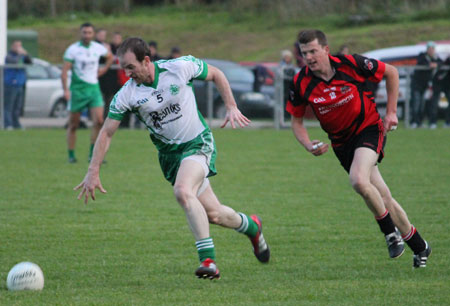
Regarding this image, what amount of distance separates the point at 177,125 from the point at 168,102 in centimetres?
19

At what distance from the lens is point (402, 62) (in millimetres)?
23203

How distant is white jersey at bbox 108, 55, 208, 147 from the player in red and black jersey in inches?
34.0

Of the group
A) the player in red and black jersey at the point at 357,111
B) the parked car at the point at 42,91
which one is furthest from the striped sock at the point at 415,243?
the parked car at the point at 42,91

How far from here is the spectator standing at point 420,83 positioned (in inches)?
829

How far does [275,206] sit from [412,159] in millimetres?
5420

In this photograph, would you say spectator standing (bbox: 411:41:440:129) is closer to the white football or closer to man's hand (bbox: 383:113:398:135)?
man's hand (bbox: 383:113:398:135)

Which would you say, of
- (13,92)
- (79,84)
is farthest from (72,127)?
(13,92)

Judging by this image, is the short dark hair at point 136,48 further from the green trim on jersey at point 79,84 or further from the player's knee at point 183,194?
the green trim on jersey at point 79,84

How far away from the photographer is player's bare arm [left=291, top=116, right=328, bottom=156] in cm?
638

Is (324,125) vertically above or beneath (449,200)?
above

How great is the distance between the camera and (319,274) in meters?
6.25

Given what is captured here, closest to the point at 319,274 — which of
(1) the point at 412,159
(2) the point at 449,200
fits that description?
(2) the point at 449,200

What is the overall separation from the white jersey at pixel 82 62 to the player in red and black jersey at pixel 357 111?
776 cm

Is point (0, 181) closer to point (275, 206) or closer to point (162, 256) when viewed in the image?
point (275, 206)
